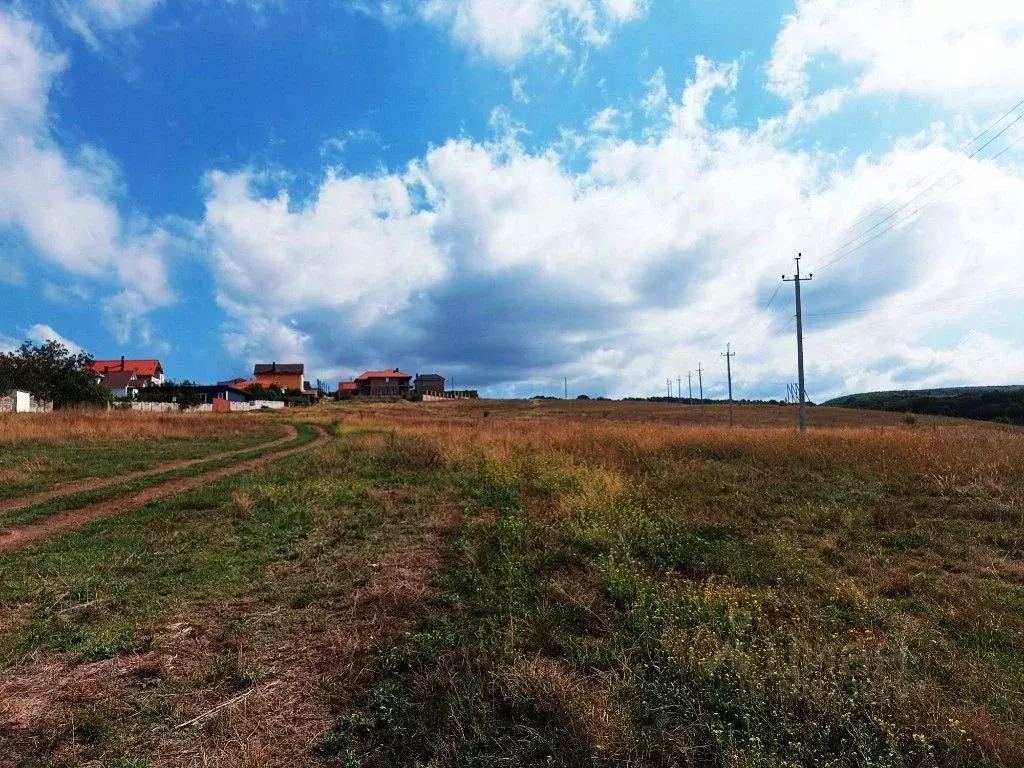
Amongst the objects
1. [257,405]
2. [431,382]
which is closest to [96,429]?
[257,405]

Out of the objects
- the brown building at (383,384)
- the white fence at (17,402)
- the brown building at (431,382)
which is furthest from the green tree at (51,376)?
the brown building at (431,382)

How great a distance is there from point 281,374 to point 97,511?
128 meters

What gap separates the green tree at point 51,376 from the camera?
47344 mm

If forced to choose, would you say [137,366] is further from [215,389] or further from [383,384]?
[383,384]

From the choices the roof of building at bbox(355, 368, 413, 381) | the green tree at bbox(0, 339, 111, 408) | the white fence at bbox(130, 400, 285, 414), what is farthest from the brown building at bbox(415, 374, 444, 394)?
the green tree at bbox(0, 339, 111, 408)

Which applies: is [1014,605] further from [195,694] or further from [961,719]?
[195,694]

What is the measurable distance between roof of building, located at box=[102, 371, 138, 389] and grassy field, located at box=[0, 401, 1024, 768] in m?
95.8

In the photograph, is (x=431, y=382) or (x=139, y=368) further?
(x=431, y=382)

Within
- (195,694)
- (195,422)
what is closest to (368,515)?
(195,694)

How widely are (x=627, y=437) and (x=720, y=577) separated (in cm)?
1404

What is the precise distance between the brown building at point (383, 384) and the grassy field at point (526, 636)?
11543 cm

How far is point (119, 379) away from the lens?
88312 millimetres

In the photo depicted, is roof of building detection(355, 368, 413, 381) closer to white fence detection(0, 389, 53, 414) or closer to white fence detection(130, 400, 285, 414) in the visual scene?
white fence detection(130, 400, 285, 414)

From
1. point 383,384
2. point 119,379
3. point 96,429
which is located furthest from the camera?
point 383,384
